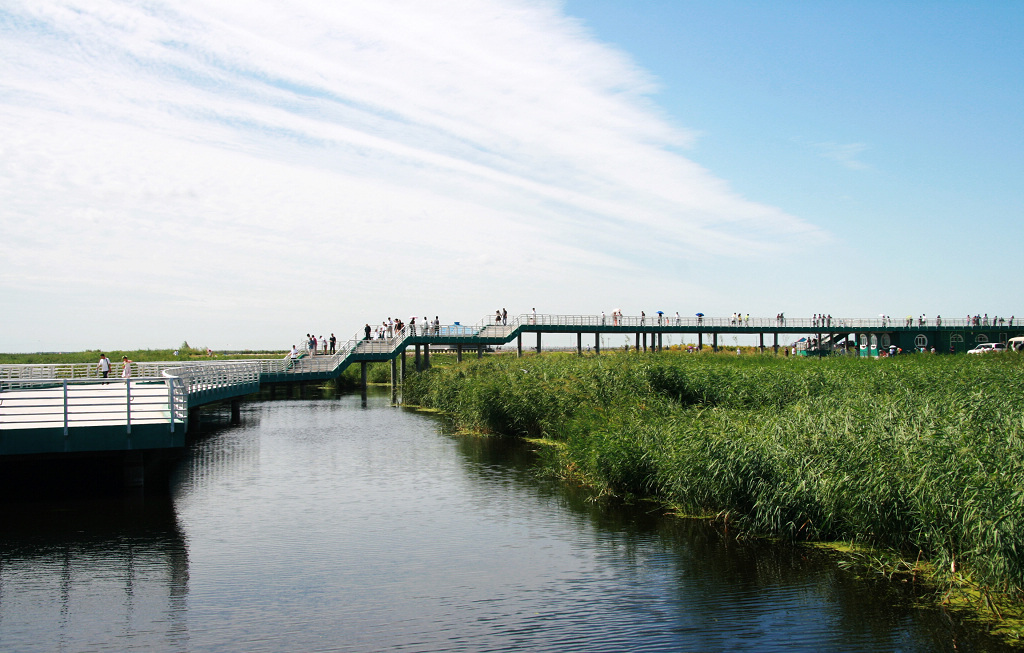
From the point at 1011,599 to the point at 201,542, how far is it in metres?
15.0

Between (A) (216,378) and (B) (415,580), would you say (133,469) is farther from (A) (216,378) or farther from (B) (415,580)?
(A) (216,378)

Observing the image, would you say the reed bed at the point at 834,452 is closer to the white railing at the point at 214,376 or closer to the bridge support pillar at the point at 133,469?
the bridge support pillar at the point at 133,469

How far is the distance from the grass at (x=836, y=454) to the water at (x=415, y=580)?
37.2 inches

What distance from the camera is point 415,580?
13984 millimetres

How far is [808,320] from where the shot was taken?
81875mm

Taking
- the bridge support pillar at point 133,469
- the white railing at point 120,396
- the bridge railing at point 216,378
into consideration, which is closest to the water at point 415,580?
the bridge support pillar at point 133,469

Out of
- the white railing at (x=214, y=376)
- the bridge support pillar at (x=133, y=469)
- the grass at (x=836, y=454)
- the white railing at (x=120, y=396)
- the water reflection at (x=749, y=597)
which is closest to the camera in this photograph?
the water reflection at (x=749, y=597)

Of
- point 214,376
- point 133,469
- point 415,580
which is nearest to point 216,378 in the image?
point 214,376

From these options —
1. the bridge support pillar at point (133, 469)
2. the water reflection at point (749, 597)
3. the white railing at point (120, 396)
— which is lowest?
the water reflection at point (749, 597)

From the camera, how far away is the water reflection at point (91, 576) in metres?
11.5

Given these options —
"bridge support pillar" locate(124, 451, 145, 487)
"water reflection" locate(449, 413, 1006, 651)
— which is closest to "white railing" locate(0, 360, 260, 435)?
"bridge support pillar" locate(124, 451, 145, 487)

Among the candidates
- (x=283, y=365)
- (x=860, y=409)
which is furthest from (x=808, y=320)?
(x=860, y=409)

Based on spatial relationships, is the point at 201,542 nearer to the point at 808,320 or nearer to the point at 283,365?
the point at 283,365

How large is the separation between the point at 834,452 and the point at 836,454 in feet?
0.49
